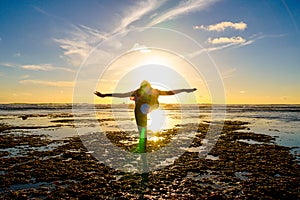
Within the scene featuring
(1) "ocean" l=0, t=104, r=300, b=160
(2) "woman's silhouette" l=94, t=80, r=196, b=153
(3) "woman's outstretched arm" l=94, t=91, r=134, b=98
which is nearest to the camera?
(3) "woman's outstretched arm" l=94, t=91, r=134, b=98

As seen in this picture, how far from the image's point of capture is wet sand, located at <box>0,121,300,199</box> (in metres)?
10.1

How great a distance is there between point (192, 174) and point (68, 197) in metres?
6.40

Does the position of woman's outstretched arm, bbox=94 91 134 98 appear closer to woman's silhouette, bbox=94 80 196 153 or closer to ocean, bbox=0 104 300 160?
woman's silhouette, bbox=94 80 196 153

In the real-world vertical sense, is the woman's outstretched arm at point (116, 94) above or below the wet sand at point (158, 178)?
above

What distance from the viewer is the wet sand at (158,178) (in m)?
10.1

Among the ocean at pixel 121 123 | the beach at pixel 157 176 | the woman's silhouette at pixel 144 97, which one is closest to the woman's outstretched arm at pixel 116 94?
the woman's silhouette at pixel 144 97

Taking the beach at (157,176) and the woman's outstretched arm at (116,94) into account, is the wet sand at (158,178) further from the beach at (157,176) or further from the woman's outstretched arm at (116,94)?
the woman's outstretched arm at (116,94)

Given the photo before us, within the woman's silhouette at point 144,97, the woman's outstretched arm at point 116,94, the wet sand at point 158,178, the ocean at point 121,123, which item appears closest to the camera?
the wet sand at point 158,178

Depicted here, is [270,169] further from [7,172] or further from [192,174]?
[7,172]

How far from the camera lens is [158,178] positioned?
12.1m

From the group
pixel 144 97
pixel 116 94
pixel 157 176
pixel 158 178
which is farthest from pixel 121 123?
pixel 158 178

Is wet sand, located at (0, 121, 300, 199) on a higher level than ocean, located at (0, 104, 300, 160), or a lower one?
lower

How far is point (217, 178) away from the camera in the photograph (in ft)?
40.2

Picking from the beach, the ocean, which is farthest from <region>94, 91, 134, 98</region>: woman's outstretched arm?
the ocean
